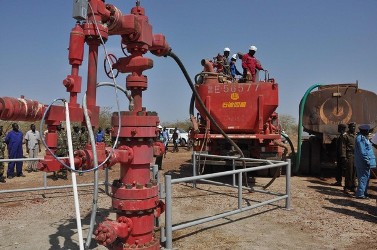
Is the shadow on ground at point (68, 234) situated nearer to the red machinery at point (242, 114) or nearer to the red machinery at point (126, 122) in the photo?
the red machinery at point (126, 122)

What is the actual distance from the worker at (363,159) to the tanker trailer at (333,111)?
2801mm

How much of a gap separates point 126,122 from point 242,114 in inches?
239

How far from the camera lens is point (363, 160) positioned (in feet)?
24.3

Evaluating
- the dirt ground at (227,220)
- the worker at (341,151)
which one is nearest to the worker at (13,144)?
the dirt ground at (227,220)

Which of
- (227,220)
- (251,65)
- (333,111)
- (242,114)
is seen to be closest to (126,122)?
(227,220)

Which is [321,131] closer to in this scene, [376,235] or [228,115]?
[228,115]

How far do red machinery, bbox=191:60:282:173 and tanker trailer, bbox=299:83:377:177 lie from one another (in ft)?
5.77

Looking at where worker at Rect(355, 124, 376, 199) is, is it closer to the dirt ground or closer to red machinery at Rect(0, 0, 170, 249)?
the dirt ground

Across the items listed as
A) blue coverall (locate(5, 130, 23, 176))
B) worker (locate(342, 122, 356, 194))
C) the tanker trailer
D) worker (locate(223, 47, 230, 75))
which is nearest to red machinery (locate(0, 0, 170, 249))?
worker (locate(342, 122, 356, 194))

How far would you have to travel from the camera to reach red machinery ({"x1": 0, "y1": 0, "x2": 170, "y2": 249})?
3.21 m

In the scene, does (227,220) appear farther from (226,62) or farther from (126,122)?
(226,62)

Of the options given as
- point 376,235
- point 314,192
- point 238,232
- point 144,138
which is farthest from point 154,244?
point 314,192

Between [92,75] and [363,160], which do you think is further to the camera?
[363,160]

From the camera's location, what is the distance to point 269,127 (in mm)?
9531
